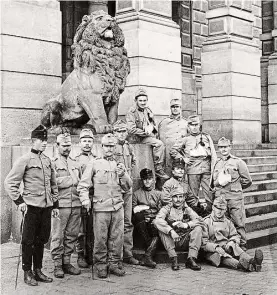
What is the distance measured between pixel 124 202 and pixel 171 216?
0.81 meters

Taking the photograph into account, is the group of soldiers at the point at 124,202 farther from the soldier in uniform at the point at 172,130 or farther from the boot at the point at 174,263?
the soldier in uniform at the point at 172,130

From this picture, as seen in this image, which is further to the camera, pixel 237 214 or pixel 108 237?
pixel 237 214

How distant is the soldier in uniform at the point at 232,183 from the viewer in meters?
9.96

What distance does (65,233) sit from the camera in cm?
850

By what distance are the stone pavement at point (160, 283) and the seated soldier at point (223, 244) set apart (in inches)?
5.5

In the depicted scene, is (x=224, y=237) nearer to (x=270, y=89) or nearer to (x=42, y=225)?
(x=42, y=225)

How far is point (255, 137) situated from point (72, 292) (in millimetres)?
10602

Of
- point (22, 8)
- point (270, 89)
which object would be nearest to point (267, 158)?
point (270, 89)

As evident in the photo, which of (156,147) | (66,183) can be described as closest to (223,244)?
(156,147)

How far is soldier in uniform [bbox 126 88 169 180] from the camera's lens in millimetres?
10539

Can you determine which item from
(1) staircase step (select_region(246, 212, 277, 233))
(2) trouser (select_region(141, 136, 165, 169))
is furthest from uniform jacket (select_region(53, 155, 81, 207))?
(1) staircase step (select_region(246, 212, 277, 233))

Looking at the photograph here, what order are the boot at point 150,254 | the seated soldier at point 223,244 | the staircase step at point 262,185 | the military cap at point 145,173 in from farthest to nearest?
the staircase step at point 262,185, the military cap at point 145,173, the boot at point 150,254, the seated soldier at point 223,244

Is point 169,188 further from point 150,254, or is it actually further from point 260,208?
point 260,208

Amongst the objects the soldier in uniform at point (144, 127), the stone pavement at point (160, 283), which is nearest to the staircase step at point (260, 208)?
the soldier in uniform at point (144, 127)
